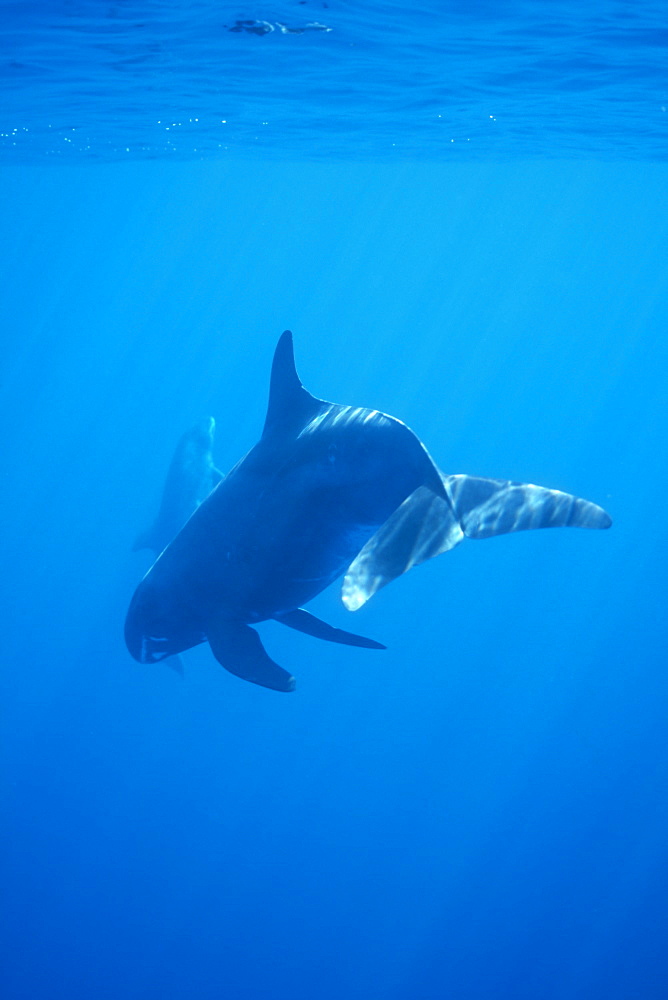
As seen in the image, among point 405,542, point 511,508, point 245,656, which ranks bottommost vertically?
point 245,656

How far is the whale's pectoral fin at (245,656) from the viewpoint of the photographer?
619 cm

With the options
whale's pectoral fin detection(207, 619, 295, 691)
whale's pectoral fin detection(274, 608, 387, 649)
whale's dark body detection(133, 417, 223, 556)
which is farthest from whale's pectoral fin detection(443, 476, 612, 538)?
whale's dark body detection(133, 417, 223, 556)

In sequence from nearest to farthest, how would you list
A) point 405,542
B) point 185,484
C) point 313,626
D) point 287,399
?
point 405,542
point 287,399
point 313,626
point 185,484

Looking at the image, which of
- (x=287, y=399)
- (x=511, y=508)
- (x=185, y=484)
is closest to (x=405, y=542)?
(x=511, y=508)

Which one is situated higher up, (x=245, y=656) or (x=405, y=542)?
(x=405, y=542)

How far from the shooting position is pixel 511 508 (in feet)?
17.0

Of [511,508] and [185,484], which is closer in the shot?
[511,508]

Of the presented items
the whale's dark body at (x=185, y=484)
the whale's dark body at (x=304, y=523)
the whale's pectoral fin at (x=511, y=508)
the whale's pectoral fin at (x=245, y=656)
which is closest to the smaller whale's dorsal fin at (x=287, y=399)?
the whale's dark body at (x=304, y=523)

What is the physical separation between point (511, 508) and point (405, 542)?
716 millimetres

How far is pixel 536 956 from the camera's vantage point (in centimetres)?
2181

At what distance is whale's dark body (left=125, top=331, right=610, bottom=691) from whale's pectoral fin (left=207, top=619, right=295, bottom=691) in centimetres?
1

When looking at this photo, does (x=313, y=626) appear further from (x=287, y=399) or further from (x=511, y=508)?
(x=511, y=508)

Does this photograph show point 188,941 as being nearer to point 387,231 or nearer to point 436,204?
point 436,204

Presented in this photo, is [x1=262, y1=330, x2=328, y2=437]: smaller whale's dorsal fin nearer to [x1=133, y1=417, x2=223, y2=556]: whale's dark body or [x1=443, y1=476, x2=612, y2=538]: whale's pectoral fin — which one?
[x1=443, y1=476, x2=612, y2=538]: whale's pectoral fin
